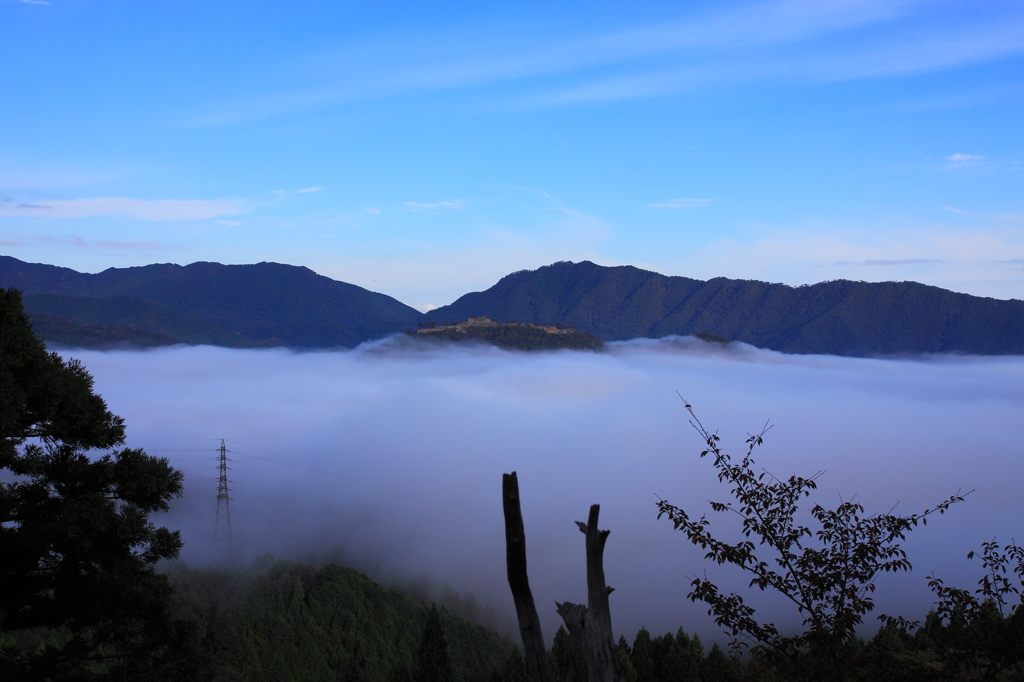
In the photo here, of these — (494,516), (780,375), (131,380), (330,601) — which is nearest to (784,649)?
(330,601)

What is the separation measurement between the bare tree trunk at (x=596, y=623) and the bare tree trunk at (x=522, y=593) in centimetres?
35

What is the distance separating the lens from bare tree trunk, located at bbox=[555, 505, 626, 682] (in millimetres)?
6781

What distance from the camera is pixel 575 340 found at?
185125mm

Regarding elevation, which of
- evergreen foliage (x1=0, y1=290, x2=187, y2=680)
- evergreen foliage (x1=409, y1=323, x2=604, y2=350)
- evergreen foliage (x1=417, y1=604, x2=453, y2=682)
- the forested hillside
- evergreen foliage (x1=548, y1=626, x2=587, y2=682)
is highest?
evergreen foliage (x1=409, y1=323, x2=604, y2=350)

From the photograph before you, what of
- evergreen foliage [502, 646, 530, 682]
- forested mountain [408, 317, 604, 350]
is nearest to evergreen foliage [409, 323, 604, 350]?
forested mountain [408, 317, 604, 350]

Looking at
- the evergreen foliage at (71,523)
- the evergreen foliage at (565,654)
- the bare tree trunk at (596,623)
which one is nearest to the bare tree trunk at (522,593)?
the bare tree trunk at (596,623)

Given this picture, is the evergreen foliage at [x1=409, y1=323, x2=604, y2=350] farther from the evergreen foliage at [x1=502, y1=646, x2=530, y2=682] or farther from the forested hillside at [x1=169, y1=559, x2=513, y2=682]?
the evergreen foliage at [x1=502, y1=646, x2=530, y2=682]

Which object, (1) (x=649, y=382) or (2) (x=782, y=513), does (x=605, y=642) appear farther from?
(1) (x=649, y=382)

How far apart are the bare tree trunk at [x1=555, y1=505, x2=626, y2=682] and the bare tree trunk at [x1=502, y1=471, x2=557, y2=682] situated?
1.16ft

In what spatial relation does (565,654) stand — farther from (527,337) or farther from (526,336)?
(526,336)

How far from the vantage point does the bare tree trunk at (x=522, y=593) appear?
6797 millimetres

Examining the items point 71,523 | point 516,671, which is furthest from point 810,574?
point 516,671

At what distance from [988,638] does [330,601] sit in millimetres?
57349

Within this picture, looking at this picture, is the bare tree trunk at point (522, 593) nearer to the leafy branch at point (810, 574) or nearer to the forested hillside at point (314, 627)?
the leafy branch at point (810, 574)
